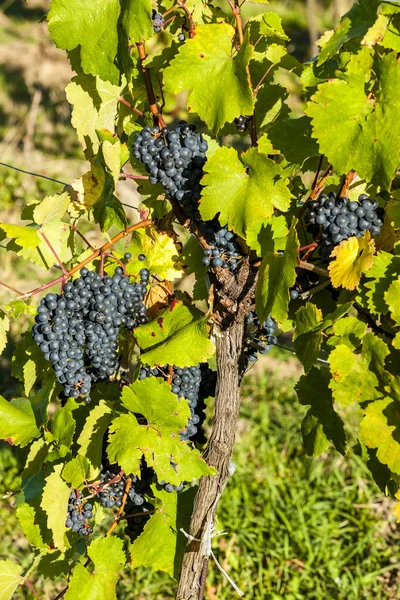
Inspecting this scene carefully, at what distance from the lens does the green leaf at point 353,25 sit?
128cm

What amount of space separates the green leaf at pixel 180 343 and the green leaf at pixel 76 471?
0.98 ft

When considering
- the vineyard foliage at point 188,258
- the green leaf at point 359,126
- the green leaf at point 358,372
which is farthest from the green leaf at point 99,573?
the green leaf at point 359,126

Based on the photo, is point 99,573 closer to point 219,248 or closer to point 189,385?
point 189,385

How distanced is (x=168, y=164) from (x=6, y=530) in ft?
6.92

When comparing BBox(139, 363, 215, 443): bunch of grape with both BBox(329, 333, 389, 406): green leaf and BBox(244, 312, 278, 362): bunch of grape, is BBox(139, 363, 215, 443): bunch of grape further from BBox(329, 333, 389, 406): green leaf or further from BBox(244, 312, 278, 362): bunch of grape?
BBox(329, 333, 389, 406): green leaf

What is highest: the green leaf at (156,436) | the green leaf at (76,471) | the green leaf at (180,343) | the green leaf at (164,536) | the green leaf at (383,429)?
the green leaf at (180,343)

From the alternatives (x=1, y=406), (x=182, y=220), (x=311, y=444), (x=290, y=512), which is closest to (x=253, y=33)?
(x=182, y=220)

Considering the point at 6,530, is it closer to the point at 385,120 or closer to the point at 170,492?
the point at 170,492

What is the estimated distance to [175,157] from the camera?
1.49 m

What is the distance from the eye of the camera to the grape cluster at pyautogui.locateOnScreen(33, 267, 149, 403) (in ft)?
5.16

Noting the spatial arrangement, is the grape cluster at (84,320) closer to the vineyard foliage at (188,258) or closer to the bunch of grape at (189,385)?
the vineyard foliage at (188,258)

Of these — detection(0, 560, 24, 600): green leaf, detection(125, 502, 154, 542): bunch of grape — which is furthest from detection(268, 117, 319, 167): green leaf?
detection(0, 560, 24, 600): green leaf

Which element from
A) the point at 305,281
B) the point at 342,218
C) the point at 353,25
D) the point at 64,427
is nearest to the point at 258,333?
the point at 305,281

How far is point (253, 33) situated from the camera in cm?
160
